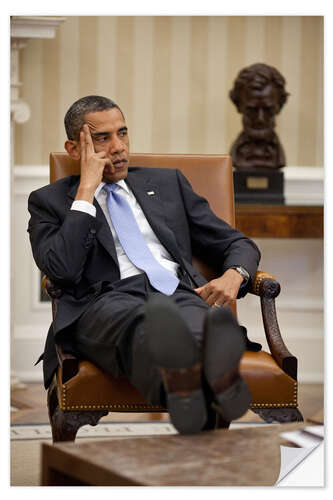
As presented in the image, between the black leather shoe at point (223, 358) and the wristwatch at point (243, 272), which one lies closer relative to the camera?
the black leather shoe at point (223, 358)

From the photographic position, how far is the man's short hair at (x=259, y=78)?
159 inches

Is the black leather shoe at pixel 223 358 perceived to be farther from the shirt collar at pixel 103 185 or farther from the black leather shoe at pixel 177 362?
the shirt collar at pixel 103 185

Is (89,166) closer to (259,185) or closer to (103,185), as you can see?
(103,185)

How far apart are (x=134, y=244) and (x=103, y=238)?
11 cm

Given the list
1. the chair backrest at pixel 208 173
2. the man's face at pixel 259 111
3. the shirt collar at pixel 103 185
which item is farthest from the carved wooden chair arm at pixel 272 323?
the man's face at pixel 259 111

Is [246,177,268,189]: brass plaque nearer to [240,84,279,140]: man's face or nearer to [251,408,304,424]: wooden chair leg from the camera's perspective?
[240,84,279,140]: man's face

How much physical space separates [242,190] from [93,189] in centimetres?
180

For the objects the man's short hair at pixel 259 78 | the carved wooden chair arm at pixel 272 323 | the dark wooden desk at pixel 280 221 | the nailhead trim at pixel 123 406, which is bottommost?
the nailhead trim at pixel 123 406

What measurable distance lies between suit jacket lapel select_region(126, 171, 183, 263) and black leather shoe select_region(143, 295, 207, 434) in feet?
2.95

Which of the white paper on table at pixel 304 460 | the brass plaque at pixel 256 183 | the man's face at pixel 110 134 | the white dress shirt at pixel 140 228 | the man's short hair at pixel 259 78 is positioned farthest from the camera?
the brass plaque at pixel 256 183

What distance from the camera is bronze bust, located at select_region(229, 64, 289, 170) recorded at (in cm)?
405

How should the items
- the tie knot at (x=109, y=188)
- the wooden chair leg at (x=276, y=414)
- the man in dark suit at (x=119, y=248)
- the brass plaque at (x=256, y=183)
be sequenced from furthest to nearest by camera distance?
the brass plaque at (x=256, y=183), the tie knot at (x=109, y=188), the wooden chair leg at (x=276, y=414), the man in dark suit at (x=119, y=248)

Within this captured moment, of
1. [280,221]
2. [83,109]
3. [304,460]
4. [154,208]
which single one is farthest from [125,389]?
[280,221]
